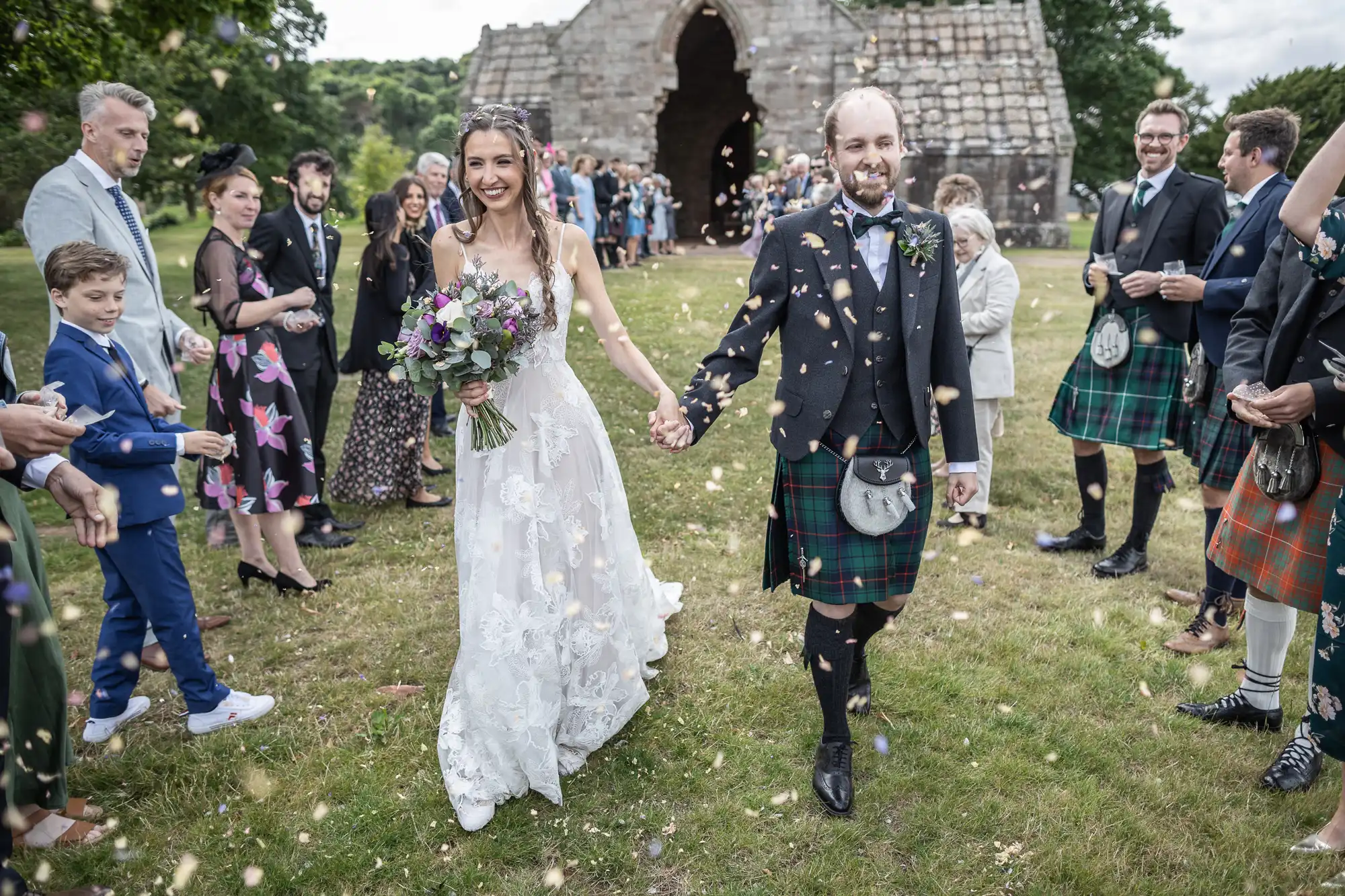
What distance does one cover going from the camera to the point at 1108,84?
34.6m

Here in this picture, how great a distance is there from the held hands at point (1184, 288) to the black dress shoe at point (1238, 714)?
214 cm

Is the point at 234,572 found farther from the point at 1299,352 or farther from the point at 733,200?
the point at 733,200

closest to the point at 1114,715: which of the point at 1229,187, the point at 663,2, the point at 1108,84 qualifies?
the point at 1229,187

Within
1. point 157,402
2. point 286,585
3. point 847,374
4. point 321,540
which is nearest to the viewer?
point 847,374

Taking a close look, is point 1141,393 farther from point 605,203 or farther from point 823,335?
point 605,203

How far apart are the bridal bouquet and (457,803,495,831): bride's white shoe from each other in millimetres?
1475

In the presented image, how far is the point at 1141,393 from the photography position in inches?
212

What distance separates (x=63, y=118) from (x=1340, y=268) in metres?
17.6

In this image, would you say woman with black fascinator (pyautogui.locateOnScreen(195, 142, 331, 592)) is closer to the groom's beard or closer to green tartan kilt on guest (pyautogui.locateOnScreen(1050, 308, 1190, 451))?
the groom's beard

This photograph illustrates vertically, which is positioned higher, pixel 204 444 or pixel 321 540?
pixel 204 444

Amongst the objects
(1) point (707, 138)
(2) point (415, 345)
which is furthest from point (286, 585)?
(1) point (707, 138)

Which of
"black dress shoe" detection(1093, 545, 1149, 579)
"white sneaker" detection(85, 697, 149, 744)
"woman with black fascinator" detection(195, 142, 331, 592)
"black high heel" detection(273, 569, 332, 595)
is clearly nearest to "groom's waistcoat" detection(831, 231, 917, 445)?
"black dress shoe" detection(1093, 545, 1149, 579)

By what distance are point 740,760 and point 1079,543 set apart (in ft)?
11.7

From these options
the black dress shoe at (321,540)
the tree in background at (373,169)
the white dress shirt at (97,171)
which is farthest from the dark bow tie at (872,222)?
the tree in background at (373,169)
